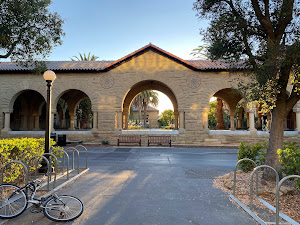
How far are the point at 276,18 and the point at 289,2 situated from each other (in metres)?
0.74

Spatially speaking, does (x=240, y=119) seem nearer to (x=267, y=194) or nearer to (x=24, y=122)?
(x=267, y=194)

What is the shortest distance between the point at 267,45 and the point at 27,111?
2529 cm

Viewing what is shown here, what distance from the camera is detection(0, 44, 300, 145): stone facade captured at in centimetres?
1612

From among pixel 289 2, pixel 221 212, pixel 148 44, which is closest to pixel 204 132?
pixel 148 44

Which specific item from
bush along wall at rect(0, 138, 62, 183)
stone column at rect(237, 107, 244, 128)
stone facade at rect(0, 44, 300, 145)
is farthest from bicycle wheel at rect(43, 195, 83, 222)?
stone column at rect(237, 107, 244, 128)

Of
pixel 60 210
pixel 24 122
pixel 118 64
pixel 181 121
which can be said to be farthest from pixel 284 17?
pixel 24 122

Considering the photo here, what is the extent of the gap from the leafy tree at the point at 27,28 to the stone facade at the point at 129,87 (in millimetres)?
7419

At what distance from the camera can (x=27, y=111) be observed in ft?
73.9

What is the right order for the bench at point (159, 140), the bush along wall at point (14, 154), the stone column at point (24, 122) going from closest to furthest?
the bush along wall at point (14, 154), the bench at point (159, 140), the stone column at point (24, 122)

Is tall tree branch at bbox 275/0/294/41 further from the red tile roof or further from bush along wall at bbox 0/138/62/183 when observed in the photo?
the red tile roof

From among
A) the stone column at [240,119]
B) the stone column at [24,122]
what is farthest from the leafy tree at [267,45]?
the stone column at [24,122]

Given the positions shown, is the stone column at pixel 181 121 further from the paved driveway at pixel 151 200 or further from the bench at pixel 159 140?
the paved driveway at pixel 151 200

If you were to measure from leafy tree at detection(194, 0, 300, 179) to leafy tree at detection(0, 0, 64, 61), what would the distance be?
690cm

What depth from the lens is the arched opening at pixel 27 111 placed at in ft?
72.6
